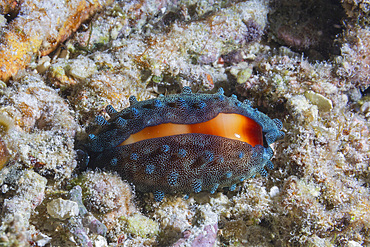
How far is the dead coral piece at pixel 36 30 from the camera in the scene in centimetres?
326

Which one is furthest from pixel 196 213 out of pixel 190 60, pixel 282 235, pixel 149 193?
pixel 190 60

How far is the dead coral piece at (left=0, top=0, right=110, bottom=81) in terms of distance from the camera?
326cm

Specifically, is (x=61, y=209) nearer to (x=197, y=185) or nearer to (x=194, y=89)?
(x=197, y=185)

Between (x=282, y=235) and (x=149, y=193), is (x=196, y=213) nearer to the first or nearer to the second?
(x=149, y=193)

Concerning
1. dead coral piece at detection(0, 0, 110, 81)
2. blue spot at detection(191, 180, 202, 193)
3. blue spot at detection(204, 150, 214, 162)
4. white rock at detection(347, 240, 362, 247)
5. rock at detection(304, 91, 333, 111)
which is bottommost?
white rock at detection(347, 240, 362, 247)

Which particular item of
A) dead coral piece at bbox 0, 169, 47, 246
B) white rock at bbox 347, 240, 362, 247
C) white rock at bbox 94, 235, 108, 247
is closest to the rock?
white rock at bbox 347, 240, 362, 247

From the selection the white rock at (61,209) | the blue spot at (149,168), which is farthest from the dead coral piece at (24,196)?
the blue spot at (149,168)

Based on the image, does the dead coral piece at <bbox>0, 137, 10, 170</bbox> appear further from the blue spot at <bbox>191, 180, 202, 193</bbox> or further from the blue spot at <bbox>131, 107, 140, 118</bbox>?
the blue spot at <bbox>191, 180, 202, 193</bbox>

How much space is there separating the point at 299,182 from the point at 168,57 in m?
2.69

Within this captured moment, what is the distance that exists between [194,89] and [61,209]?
8.79 ft

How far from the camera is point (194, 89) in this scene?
4371 millimetres

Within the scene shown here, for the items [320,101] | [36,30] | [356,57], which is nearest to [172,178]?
[36,30]

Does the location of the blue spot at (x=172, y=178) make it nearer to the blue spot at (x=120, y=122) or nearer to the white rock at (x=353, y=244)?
the blue spot at (x=120, y=122)

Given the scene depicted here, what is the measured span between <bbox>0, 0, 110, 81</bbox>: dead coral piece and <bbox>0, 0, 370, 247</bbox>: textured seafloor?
0.05ft
